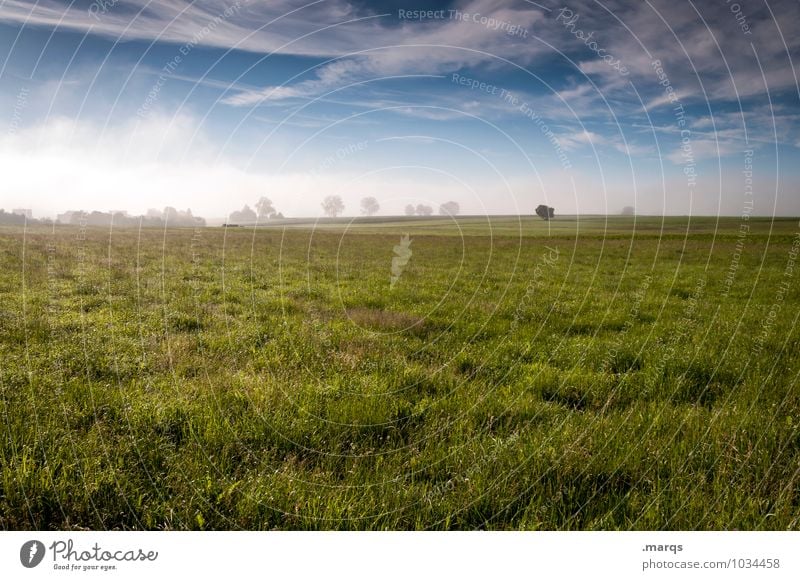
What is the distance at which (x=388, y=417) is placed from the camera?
5.16m

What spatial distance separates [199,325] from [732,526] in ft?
28.0

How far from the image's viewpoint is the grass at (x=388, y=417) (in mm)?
3752

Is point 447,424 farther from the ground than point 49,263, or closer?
closer

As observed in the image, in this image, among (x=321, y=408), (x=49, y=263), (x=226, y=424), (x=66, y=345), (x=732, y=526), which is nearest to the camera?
(x=732, y=526)

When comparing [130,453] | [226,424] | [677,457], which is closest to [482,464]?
[677,457]

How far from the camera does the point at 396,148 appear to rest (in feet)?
28.9

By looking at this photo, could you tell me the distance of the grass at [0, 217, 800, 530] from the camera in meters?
3.75

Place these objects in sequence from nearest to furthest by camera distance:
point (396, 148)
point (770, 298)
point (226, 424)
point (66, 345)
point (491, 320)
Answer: point (226, 424) < point (66, 345) < point (396, 148) < point (491, 320) < point (770, 298)

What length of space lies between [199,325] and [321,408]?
4709 mm

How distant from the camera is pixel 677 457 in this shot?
441 cm

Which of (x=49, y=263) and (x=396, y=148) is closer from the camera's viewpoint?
(x=396, y=148)

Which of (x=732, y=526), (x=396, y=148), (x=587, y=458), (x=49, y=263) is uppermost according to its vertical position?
(x=396, y=148)

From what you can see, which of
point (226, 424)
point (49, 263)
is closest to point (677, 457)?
point (226, 424)

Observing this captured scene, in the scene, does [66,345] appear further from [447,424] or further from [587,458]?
[587,458]
